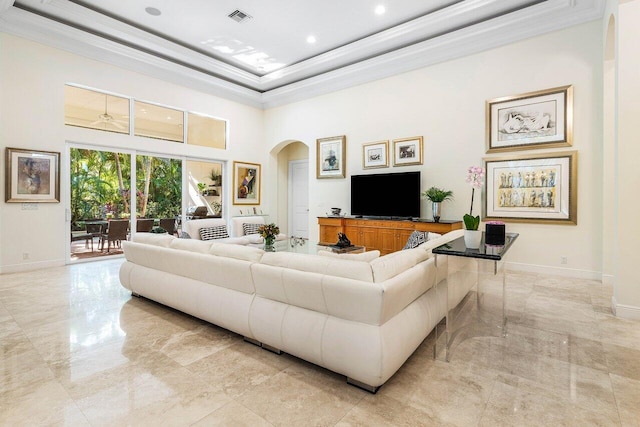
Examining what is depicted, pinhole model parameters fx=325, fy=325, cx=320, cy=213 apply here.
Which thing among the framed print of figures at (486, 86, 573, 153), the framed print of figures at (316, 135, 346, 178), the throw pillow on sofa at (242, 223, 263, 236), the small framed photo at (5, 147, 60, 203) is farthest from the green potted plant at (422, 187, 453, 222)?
the small framed photo at (5, 147, 60, 203)

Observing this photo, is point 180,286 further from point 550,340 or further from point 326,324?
point 550,340

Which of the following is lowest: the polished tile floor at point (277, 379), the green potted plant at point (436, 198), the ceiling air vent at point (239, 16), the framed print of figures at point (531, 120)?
the polished tile floor at point (277, 379)

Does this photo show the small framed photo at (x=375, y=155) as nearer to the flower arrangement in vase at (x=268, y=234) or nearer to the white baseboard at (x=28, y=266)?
the flower arrangement in vase at (x=268, y=234)

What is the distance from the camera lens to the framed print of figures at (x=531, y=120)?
4641 millimetres

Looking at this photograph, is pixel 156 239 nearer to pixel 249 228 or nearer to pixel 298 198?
pixel 249 228

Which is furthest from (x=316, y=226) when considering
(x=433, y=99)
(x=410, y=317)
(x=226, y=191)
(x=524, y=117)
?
(x=410, y=317)

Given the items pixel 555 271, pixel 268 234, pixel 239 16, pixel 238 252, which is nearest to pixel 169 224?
pixel 268 234

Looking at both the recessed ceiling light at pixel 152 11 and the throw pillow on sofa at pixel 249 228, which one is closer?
the recessed ceiling light at pixel 152 11

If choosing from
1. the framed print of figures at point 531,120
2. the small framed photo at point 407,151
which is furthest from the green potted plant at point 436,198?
the framed print of figures at point 531,120

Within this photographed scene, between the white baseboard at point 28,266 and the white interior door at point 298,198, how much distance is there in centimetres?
514

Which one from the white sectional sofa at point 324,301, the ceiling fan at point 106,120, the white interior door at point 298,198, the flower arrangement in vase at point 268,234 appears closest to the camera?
the white sectional sofa at point 324,301

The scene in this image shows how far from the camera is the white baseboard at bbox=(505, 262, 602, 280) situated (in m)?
4.50

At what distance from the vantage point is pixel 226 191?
7840 mm

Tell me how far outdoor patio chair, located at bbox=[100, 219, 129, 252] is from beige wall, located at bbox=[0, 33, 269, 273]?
590mm
